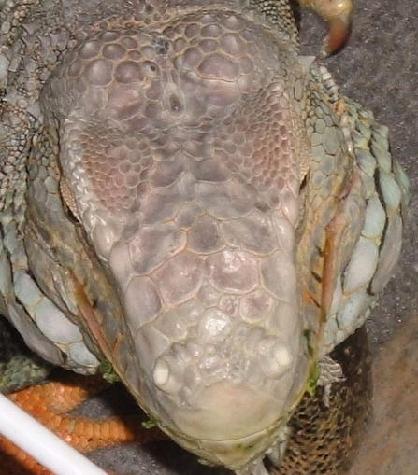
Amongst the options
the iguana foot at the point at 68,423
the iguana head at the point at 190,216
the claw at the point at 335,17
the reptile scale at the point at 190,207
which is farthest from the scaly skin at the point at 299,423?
the iguana head at the point at 190,216

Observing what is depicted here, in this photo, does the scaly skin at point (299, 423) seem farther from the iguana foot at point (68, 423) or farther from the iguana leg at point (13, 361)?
the iguana leg at point (13, 361)

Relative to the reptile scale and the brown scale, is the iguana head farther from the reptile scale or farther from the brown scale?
the brown scale

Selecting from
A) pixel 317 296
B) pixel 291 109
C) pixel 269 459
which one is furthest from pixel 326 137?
pixel 269 459

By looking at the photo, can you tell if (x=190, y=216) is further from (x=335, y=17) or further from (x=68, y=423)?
(x=68, y=423)

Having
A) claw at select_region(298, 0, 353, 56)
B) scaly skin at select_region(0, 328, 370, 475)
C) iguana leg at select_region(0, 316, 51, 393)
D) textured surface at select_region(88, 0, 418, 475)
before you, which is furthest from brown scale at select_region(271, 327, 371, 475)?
claw at select_region(298, 0, 353, 56)

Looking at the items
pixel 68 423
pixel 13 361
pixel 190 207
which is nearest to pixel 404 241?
pixel 68 423
